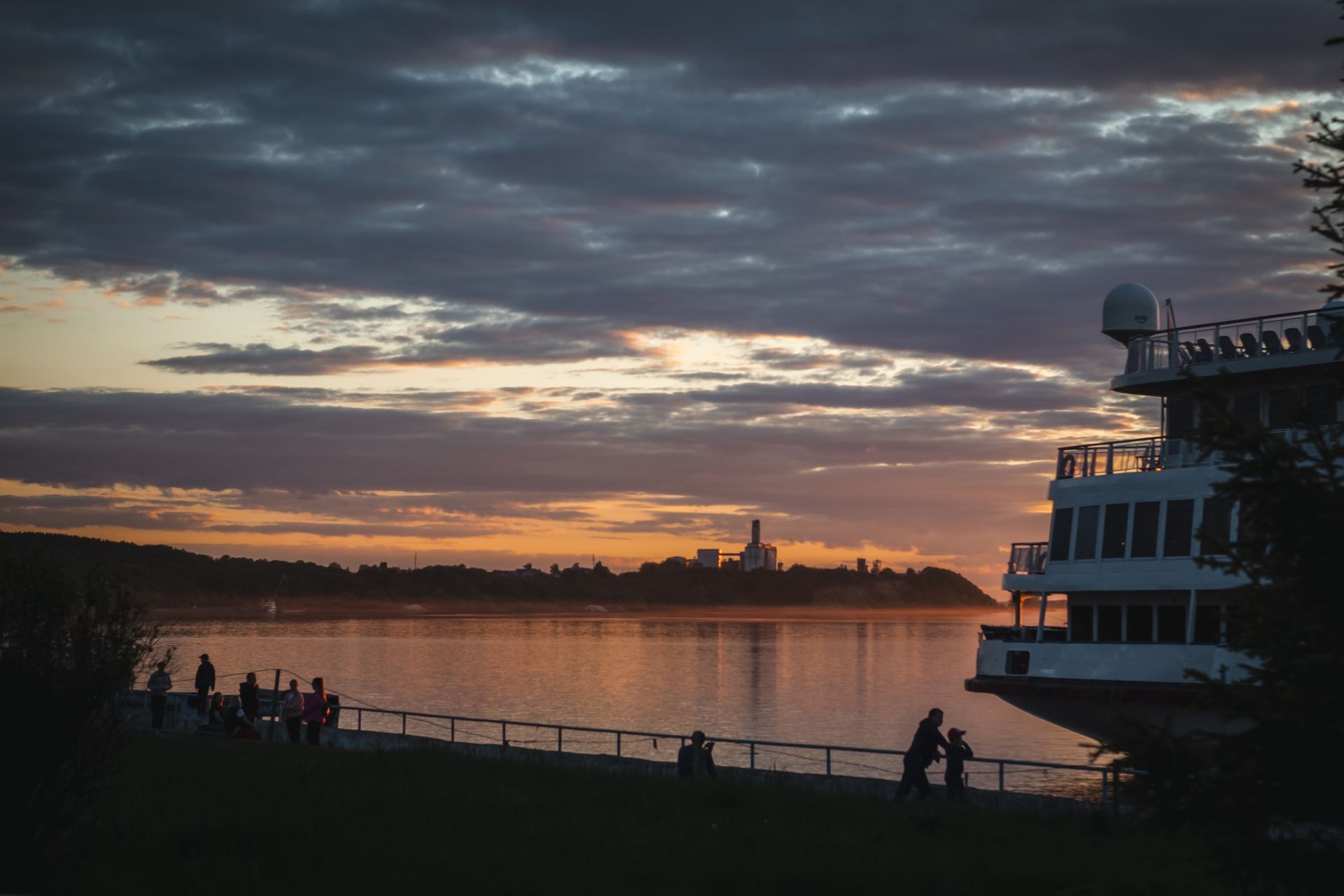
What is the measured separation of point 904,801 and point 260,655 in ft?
336

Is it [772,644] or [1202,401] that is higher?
[1202,401]

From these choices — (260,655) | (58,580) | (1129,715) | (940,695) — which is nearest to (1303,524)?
(1129,715)

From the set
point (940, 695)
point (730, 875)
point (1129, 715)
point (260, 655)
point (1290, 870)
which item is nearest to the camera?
point (1290, 870)

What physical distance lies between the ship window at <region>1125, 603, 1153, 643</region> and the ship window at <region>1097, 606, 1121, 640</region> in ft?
1.24

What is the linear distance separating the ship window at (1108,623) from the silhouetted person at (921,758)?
934 centimetres

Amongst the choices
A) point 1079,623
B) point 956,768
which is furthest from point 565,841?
point 1079,623

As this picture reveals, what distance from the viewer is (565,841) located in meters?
16.0

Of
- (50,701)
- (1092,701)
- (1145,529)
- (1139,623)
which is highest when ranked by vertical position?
(1145,529)

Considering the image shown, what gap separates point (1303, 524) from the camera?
8.26 meters

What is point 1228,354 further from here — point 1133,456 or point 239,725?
point 239,725

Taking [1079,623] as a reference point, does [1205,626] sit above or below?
above

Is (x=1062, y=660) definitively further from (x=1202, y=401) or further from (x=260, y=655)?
(x=260, y=655)

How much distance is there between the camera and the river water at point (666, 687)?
5312cm

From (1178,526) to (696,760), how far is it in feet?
40.0
